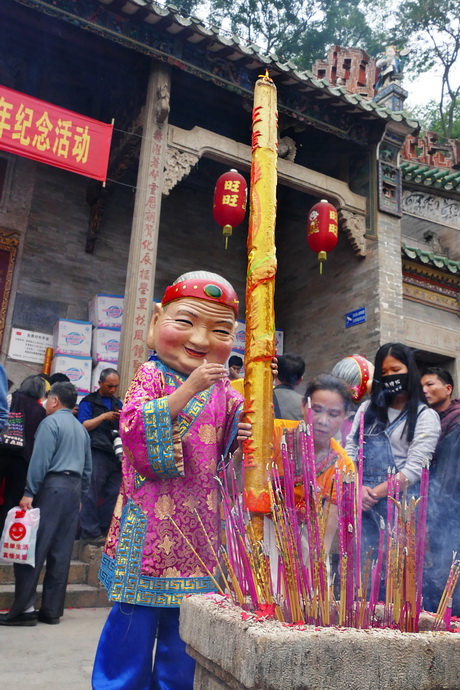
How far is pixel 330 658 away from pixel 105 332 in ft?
24.1

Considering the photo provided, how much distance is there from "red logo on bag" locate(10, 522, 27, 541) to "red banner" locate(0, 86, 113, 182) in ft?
12.8

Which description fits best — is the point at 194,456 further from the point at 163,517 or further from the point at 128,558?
the point at 128,558

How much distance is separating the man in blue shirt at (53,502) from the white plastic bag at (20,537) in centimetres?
7

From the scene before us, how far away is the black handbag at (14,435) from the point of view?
399 cm

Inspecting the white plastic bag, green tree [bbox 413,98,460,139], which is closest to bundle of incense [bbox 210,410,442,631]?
the white plastic bag

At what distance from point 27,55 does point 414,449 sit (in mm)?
8538

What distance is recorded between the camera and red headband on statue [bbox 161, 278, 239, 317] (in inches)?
81.8

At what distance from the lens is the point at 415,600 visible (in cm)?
119

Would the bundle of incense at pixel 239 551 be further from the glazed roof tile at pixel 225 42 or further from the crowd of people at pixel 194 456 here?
the glazed roof tile at pixel 225 42

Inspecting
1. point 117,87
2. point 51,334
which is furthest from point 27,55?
point 51,334

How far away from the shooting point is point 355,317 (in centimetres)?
837

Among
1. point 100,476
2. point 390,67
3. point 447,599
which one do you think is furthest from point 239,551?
point 390,67

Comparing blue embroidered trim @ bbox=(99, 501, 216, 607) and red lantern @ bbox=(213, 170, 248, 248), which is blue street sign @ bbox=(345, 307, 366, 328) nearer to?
red lantern @ bbox=(213, 170, 248, 248)

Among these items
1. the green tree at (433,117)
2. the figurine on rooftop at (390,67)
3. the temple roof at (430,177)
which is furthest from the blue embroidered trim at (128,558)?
the green tree at (433,117)
